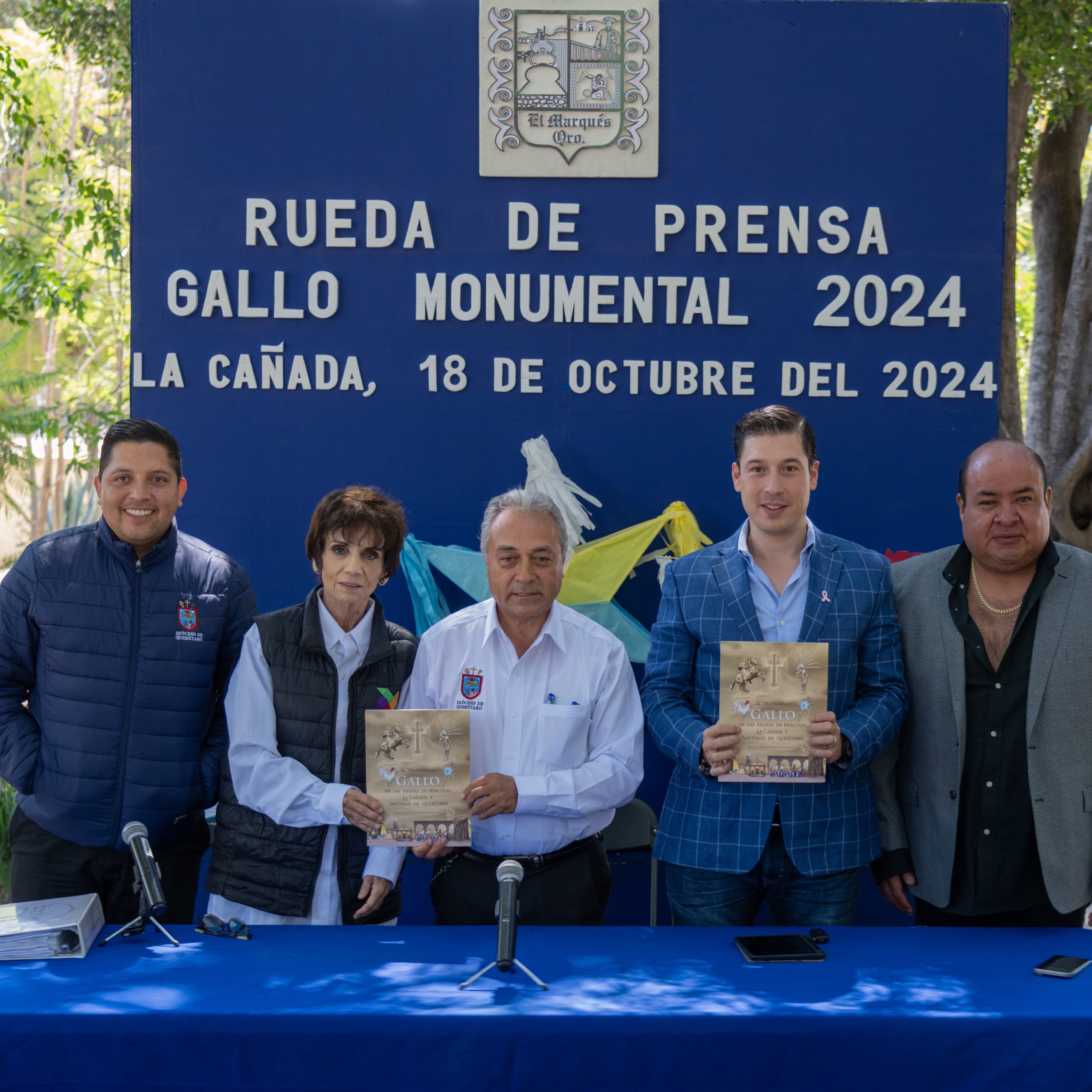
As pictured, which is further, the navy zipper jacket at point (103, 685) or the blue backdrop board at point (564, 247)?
the blue backdrop board at point (564, 247)

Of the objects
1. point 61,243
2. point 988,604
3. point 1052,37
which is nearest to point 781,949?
point 988,604

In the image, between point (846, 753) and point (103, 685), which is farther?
point (103, 685)

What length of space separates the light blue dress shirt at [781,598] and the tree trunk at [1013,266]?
5.42 meters

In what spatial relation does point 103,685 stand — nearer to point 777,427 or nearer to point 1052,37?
point 777,427

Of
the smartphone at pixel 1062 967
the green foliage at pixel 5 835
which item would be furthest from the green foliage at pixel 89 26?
the smartphone at pixel 1062 967

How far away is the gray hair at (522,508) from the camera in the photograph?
9.64 ft

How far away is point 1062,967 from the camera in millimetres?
2393

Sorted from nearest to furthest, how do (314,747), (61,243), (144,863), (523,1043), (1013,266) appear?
(523,1043), (144,863), (314,747), (1013,266), (61,243)

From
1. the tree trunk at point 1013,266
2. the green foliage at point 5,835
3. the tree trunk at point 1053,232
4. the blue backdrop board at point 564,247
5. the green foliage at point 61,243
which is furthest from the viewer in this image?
the green foliage at point 61,243

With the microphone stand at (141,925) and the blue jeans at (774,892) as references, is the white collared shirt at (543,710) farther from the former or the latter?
the microphone stand at (141,925)

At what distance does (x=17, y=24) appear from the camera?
1482 cm

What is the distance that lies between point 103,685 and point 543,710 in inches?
46.7

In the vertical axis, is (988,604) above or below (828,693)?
above

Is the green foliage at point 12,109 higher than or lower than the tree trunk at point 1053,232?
higher
